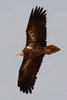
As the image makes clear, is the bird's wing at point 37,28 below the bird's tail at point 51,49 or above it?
above

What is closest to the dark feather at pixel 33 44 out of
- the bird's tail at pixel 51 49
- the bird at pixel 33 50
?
the bird at pixel 33 50

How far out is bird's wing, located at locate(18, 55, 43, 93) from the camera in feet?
57.4

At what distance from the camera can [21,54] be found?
17.9 metres

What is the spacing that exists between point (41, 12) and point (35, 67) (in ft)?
8.60

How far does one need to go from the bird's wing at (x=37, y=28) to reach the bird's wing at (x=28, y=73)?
0.82 metres

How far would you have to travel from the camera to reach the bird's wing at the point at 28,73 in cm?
1750

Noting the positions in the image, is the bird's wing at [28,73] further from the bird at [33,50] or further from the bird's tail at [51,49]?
the bird's tail at [51,49]

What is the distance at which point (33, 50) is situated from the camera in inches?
684

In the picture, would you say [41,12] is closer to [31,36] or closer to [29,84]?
[31,36]

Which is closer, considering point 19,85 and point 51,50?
point 51,50

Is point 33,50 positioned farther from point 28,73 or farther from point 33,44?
point 28,73

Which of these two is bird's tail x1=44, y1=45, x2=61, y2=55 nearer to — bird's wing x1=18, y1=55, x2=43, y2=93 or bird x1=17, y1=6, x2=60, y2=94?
bird x1=17, y1=6, x2=60, y2=94

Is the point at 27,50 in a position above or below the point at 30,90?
above

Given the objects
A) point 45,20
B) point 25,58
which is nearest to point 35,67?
point 25,58
